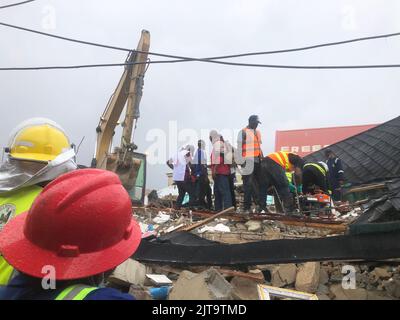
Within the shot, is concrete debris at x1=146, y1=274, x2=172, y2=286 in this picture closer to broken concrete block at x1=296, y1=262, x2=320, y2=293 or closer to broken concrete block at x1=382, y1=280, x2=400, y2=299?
broken concrete block at x1=296, y1=262, x2=320, y2=293

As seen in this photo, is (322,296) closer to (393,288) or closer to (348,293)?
(348,293)

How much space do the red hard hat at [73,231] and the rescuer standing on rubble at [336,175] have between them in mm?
8024

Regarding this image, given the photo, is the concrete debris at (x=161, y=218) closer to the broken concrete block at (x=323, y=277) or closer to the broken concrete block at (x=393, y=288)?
the broken concrete block at (x=323, y=277)

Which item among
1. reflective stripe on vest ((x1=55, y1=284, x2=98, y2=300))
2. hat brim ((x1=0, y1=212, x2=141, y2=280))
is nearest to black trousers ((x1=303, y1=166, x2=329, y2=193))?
hat brim ((x1=0, y1=212, x2=141, y2=280))

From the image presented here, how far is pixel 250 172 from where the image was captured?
6.88 metres

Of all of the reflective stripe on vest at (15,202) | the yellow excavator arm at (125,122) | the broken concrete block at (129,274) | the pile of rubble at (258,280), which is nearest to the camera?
the reflective stripe on vest at (15,202)

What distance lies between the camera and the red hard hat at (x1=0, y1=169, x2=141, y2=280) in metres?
1.29

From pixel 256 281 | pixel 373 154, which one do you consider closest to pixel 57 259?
pixel 256 281

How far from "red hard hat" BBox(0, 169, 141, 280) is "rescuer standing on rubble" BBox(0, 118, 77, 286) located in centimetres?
51

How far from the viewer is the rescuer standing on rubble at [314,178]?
775cm

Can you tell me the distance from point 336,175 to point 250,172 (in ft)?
9.40

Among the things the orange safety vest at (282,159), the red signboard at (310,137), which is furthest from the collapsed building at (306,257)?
the red signboard at (310,137)

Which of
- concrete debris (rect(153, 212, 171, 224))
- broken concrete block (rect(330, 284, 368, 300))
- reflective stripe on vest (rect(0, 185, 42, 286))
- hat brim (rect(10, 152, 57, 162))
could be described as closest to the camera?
reflective stripe on vest (rect(0, 185, 42, 286))

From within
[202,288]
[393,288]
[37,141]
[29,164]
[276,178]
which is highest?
[37,141]
